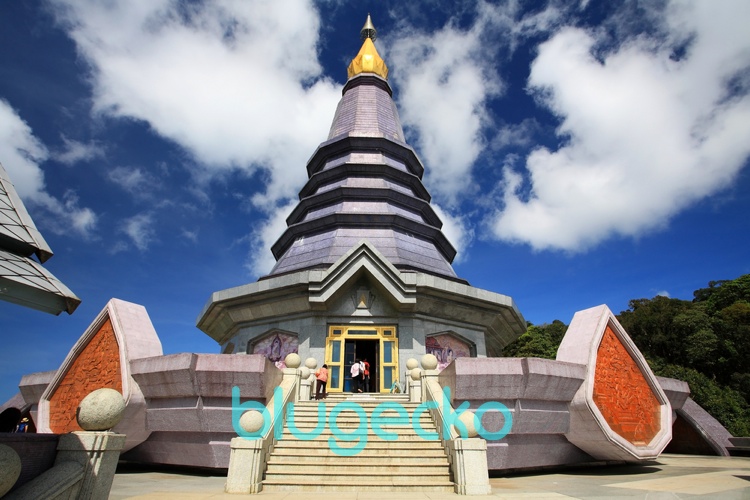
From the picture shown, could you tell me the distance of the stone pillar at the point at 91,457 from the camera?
18.8 ft

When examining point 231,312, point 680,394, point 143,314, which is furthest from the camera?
point 231,312

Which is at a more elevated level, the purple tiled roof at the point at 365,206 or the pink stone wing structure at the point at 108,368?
the purple tiled roof at the point at 365,206

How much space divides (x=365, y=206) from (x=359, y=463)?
1373 centimetres

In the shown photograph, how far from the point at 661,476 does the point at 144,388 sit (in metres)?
13.4

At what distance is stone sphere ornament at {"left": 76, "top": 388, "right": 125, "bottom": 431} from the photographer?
6.01 metres

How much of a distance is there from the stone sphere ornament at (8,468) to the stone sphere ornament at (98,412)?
122cm

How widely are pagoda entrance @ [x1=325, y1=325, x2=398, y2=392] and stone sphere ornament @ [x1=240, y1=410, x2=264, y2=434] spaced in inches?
273

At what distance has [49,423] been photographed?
507 inches

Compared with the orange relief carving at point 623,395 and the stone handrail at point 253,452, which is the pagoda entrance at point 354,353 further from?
the orange relief carving at point 623,395

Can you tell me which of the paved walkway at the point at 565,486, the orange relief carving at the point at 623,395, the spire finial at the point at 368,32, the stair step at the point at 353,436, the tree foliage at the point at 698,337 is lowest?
the paved walkway at the point at 565,486

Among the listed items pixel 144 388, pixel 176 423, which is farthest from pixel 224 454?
pixel 144 388

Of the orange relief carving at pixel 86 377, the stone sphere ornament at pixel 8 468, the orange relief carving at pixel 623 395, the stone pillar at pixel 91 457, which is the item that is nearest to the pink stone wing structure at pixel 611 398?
the orange relief carving at pixel 623 395

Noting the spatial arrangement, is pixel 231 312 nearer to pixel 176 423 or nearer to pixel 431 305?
pixel 176 423

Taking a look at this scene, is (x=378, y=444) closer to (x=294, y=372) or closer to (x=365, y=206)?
(x=294, y=372)
